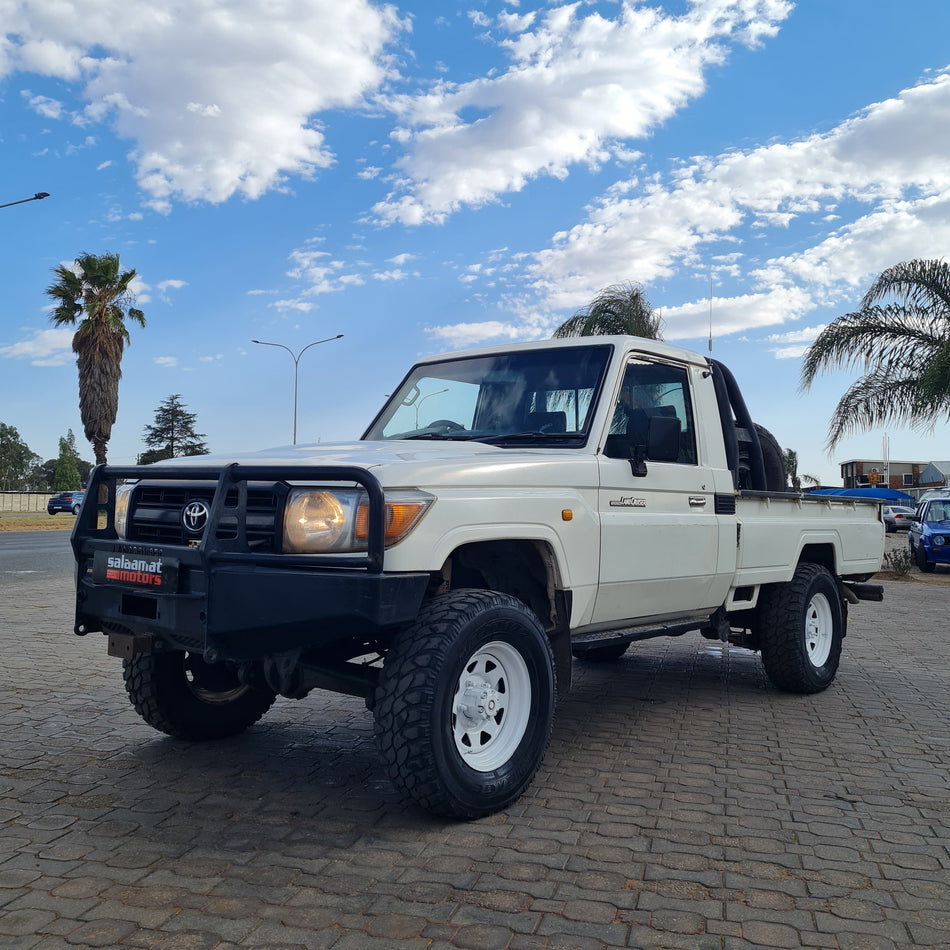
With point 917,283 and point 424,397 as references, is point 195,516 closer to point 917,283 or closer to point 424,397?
point 424,397

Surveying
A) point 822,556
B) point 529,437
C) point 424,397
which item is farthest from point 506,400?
point 822,556

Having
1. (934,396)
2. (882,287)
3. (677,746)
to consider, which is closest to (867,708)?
(677,746)

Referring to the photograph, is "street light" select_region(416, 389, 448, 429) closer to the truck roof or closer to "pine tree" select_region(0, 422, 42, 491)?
the truck roof

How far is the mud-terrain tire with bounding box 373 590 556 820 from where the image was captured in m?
3.66

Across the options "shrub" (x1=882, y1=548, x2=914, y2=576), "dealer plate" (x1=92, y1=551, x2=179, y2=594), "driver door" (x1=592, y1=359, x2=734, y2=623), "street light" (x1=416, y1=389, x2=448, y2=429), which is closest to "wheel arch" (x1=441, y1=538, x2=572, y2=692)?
"driver door" (x1=592, y1=359, x2=734, y2=623)

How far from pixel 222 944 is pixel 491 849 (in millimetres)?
1126

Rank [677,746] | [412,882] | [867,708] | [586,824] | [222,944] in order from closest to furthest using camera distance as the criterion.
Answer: [222,944]
[412,882]
[586,824]
[677,746]
[867,708]

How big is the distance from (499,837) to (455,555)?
3.94ft

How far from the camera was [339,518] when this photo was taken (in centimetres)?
371

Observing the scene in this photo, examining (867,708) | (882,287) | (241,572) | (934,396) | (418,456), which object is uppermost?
(882,287)

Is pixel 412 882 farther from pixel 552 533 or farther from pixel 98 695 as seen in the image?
pixel 98 695

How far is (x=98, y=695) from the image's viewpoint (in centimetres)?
634

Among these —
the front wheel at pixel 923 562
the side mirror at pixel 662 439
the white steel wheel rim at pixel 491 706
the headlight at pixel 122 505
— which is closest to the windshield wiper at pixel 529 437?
the side mirror at pixel 662 439

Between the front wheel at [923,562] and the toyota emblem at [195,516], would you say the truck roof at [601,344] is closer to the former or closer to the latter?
the toyota emblem at [195,516]
